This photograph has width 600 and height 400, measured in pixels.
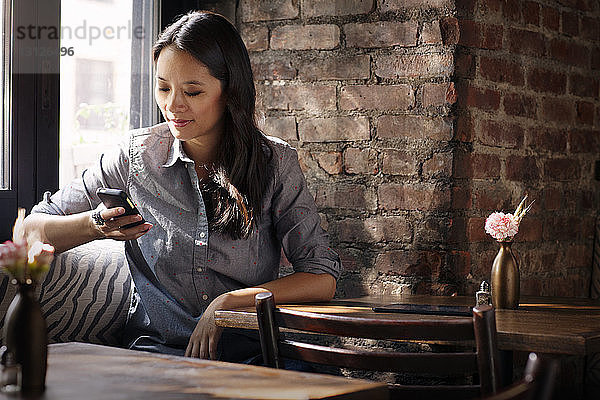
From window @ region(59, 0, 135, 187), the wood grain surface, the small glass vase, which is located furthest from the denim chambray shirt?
the small glass vase

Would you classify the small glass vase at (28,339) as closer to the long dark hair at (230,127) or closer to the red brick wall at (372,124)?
the long dark hair at (230,127)

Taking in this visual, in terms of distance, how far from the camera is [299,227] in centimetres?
250

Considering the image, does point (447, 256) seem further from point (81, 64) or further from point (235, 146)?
point (81, 64)

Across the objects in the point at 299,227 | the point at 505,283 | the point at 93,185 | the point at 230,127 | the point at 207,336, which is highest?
the point at 230,127

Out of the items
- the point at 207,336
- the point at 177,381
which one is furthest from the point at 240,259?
the point at 177,381

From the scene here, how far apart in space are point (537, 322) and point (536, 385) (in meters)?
1.00

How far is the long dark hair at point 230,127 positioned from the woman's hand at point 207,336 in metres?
0.31

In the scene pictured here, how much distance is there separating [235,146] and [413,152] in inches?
22.5

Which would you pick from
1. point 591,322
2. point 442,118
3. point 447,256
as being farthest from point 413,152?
point 591,322

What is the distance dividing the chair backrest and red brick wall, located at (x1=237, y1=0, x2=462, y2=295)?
5.16 feet

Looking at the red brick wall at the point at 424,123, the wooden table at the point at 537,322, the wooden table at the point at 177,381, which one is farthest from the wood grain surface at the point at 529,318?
the wooden table at the point at 177,381

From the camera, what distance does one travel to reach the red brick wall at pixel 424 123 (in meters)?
2.69

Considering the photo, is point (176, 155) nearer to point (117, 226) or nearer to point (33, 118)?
point (117, 226)

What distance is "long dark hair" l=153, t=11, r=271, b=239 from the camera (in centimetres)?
246
